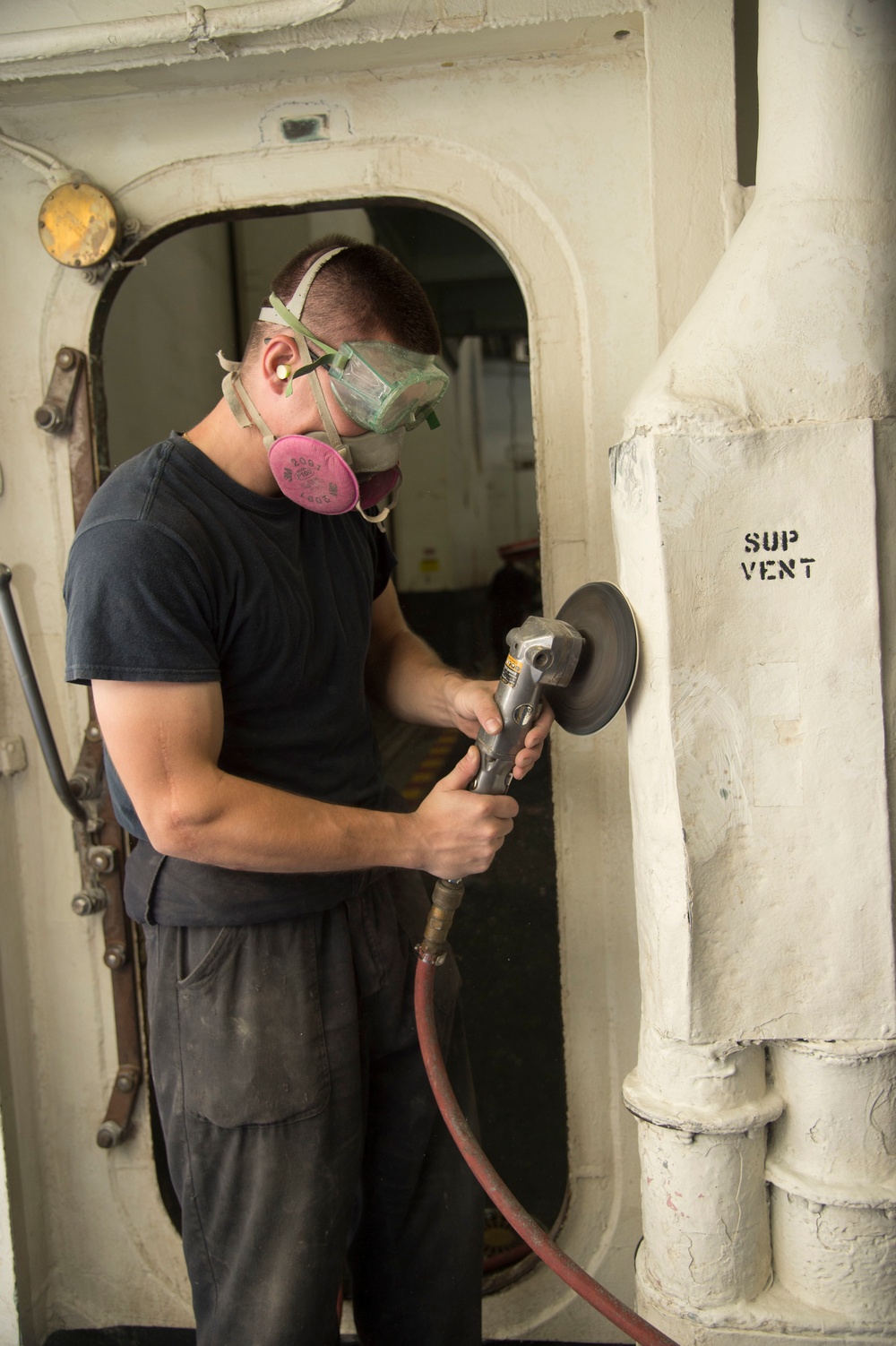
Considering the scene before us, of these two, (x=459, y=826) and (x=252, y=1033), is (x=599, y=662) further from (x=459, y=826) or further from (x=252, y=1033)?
(x=252, y=1033)

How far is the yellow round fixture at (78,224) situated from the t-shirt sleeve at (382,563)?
0.79 metres

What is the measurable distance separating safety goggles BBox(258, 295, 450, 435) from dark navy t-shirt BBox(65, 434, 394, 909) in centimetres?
21

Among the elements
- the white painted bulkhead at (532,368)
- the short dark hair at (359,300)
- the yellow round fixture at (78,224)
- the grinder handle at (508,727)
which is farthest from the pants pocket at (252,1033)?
the yellow round fixture at (78,224)

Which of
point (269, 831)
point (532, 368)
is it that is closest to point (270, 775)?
point (269, 831)

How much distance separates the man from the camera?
1.28 metres

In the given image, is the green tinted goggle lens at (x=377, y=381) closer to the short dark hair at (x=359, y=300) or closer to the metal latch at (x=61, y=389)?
the short dark hair at (x=359, y=300)

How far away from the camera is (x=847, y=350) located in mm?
1239

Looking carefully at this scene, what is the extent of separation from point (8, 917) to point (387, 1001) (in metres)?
0.94

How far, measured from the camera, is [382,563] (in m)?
1.81

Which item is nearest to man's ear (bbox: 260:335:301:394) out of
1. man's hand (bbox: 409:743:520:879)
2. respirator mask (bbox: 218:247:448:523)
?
respirator mask (bbox: 218:247:448:523)

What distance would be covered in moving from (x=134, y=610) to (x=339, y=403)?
0.44m

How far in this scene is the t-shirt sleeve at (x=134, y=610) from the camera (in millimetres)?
1229

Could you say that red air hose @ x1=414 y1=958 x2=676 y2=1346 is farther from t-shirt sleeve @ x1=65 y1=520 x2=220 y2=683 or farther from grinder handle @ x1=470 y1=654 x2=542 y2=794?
t-shirt sleeve @ x1=65 y1=520 x2=220 y2=683

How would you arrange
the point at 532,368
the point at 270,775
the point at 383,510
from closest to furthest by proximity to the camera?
the point at 270,775 → the point at 383,510 → the point at 532,368
